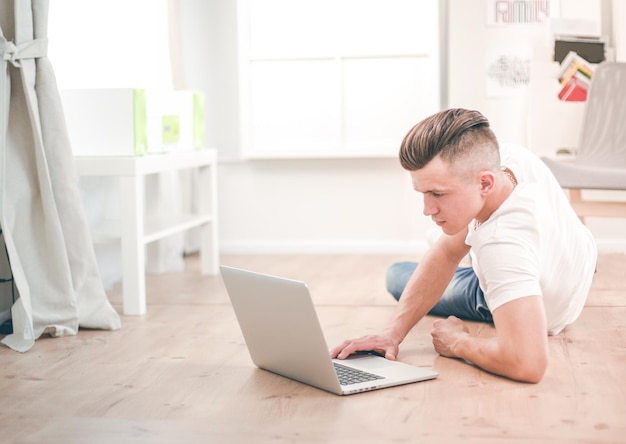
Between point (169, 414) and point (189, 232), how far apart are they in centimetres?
263

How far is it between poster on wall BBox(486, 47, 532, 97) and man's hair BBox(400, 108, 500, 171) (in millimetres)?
2416

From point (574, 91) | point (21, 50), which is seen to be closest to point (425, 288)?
point (21, 50)

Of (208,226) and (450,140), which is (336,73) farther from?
(450,140)

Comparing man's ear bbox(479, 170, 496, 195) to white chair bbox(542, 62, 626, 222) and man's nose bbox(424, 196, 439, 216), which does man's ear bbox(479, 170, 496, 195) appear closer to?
man's nose bbox(424, 196, 439, 216)

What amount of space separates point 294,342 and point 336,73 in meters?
2.68

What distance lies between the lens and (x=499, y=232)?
1986 millimetres

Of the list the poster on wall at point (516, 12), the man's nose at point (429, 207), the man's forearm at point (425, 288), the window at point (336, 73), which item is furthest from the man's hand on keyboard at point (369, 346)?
the poster on wall at point (516, 12)

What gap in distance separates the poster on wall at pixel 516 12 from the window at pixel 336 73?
0.30 meters

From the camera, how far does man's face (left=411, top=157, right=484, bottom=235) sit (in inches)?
77.1

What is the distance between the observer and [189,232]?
4.45m

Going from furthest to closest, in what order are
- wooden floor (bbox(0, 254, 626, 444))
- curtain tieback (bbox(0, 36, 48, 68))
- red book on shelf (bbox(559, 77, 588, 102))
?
red book on shelf (bbox(559, 77, 588, 102))
curtain tieback (bbox(0, 36, 48, 68))
wooden floor (bbox(0, 254, 626, 444))

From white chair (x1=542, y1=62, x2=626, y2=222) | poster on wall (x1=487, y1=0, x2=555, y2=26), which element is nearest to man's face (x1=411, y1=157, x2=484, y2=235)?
white chair (x1=542, y1=62, x2=626, y2=222)

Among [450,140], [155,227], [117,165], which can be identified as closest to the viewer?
[450,140]

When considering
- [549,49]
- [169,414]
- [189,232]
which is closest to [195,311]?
[169,414]
